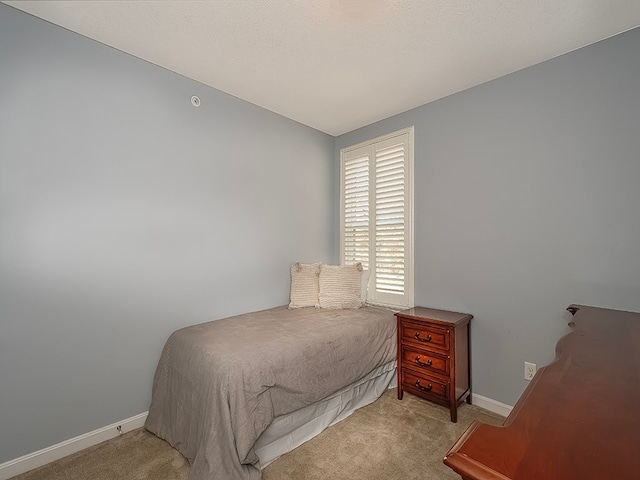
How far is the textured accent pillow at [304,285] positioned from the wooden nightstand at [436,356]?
83cm

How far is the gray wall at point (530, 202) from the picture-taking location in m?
1.81

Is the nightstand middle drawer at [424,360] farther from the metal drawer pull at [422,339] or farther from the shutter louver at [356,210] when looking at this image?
the shutter louver at [356,210]

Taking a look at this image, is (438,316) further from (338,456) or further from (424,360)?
(338,456)

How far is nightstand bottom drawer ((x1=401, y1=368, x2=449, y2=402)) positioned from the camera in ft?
7.20

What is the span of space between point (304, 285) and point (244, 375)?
52.9 inches

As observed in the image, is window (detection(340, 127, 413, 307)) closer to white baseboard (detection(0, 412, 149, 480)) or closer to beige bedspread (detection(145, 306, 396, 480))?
beige bedspread (detection(145, 306, 396, 480))

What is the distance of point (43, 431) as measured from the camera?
5.64 feet

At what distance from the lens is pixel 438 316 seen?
2.33m

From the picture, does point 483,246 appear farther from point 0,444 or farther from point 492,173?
point 0,444

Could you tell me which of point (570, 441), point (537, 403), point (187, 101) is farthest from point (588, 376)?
point (187, 101)

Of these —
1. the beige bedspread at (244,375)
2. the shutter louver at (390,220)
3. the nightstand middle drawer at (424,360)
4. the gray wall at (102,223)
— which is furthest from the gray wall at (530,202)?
the gray wall at (102,223)

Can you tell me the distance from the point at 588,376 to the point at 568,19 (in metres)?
1.97

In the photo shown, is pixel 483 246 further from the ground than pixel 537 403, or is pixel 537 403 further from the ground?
pixel 483 246

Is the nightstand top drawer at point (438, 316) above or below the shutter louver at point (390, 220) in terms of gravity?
below
